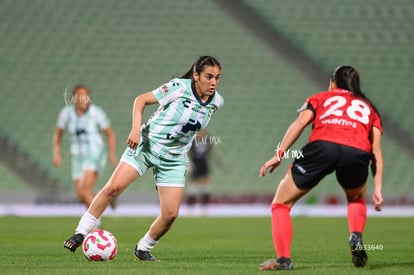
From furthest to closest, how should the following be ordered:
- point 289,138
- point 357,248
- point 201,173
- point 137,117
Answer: point 201,173 → point 137,117 → point 357,248 → point 289,138

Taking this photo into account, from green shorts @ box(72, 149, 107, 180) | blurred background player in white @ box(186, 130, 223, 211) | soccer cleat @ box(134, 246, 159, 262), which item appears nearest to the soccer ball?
soccer cleat @ box(134, 246, 159, 262)

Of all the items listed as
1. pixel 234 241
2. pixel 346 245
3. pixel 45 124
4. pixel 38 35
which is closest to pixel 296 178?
pixel 346 245

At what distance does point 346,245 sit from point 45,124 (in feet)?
43.8

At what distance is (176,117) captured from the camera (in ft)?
26.5

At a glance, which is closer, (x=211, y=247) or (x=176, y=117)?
(x=176, y=117)

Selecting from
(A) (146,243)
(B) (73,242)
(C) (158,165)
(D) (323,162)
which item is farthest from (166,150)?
(D) (323,162)

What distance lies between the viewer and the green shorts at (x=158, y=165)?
8.10 meters

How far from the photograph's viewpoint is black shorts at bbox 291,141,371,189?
6710 millimetres

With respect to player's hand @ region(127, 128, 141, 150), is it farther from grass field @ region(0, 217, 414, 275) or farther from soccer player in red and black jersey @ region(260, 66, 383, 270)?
soccer player in red and black jersey @ region(260, 66, 383, 270)

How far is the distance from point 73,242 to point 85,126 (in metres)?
5.29

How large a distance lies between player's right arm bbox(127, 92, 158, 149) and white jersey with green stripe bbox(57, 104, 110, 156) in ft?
17.2

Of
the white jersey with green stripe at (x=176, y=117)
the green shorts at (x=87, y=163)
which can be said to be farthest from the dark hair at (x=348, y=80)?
the green shorts at (x=87, y=163)

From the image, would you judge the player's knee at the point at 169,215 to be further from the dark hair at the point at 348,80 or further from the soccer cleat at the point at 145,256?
the dark hair at the point at 348,80

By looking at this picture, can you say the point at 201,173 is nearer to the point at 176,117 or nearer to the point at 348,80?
the point at 176,117
